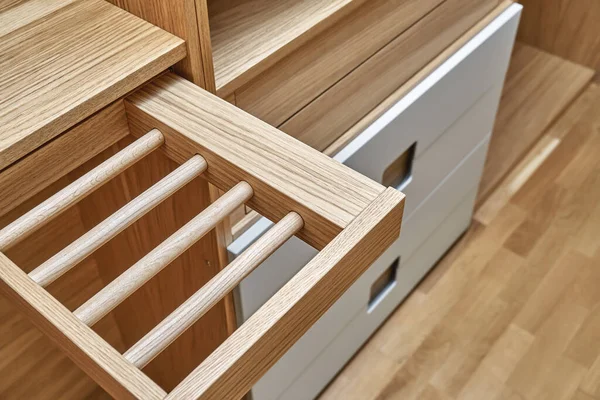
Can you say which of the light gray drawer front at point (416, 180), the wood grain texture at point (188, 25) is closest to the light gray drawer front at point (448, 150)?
the light gray drawer front at point (416, 180)

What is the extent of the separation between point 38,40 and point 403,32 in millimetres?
496

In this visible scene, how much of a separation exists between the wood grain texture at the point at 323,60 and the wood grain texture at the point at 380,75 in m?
0.01

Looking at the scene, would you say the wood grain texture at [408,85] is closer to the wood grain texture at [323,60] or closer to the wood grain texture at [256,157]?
the wood grain texture at [323,60]

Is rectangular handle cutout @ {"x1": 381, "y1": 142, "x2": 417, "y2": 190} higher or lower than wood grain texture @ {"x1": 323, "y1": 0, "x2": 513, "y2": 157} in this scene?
lower

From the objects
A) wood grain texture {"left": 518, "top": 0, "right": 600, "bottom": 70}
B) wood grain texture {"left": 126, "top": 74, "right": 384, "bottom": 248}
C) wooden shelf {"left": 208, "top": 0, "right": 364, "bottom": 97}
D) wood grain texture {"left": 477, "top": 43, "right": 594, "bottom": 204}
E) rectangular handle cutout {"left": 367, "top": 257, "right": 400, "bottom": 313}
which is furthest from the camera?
wood grain texture {"left": 518, "top": 0, "right": 600, "bottom": 70}

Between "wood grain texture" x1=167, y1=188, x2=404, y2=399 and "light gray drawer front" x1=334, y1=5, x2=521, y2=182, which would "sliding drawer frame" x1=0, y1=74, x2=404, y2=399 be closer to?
"wood grain texture" x1=167, y1=188, x2=404, y2=399

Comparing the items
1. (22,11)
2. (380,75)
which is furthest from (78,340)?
(380,75)

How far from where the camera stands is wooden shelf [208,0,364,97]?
656mm

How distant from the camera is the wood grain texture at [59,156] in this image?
52 cm

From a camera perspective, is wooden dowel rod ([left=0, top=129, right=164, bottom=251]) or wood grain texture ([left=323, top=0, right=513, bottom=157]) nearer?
wooden dowel rod ([left=0, top=129, right=164, bottom=251])

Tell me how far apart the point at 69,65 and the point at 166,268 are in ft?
1.14

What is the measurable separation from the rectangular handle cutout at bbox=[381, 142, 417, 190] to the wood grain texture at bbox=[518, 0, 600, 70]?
1.01m

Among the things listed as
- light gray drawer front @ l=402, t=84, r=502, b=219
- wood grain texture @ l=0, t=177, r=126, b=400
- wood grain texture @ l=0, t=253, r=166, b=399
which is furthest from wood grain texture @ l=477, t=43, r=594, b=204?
wood grain texture @ l=0, t=253, r=166, b=399

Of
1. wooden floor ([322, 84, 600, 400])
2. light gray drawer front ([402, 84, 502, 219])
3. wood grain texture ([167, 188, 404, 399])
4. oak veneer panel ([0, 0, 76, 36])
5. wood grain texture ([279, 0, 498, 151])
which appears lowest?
wooden floor ([322, 84, 600, 400])
